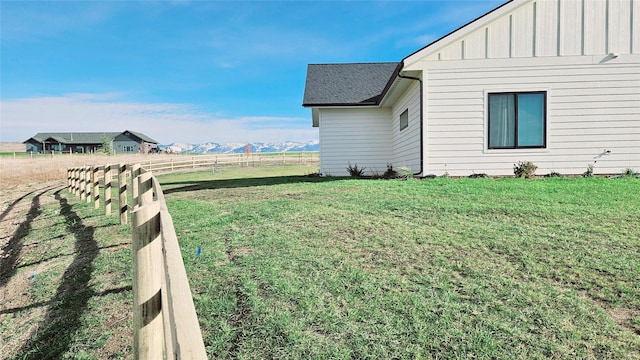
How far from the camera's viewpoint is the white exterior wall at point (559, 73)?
9328 millimetres

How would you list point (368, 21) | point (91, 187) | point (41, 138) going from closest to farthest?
point (91, 187) → point (368, 21) → point (41, 138)

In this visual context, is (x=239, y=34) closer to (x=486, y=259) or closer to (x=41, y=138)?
(x=486, y=259)

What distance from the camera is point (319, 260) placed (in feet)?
12.9

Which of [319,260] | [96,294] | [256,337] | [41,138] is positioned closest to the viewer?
[256,337]

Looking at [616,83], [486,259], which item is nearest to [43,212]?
[486,259]

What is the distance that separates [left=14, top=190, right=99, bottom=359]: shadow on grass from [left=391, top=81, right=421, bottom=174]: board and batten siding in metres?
8.07

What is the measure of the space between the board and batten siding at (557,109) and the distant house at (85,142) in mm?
79630

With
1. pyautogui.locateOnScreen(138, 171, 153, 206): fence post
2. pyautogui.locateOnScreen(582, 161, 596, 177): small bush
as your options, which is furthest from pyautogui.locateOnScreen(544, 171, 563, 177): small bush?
pyautogui.locateOnScreen(138, 171, 153, 206): fence post

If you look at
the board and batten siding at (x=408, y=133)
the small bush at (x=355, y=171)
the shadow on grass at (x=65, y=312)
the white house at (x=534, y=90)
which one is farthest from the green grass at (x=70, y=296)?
the small bush at (x=355, y=171)

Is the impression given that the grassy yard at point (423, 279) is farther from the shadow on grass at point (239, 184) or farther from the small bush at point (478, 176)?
the shadow on grass at point (239, 184)

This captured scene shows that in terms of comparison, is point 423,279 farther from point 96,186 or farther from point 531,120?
point 96,186

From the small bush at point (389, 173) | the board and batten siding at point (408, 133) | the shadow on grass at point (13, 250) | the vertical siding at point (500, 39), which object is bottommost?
the shadow on grass at point (13, 250)

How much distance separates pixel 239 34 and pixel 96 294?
1898cm

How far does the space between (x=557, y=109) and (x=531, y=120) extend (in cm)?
68
